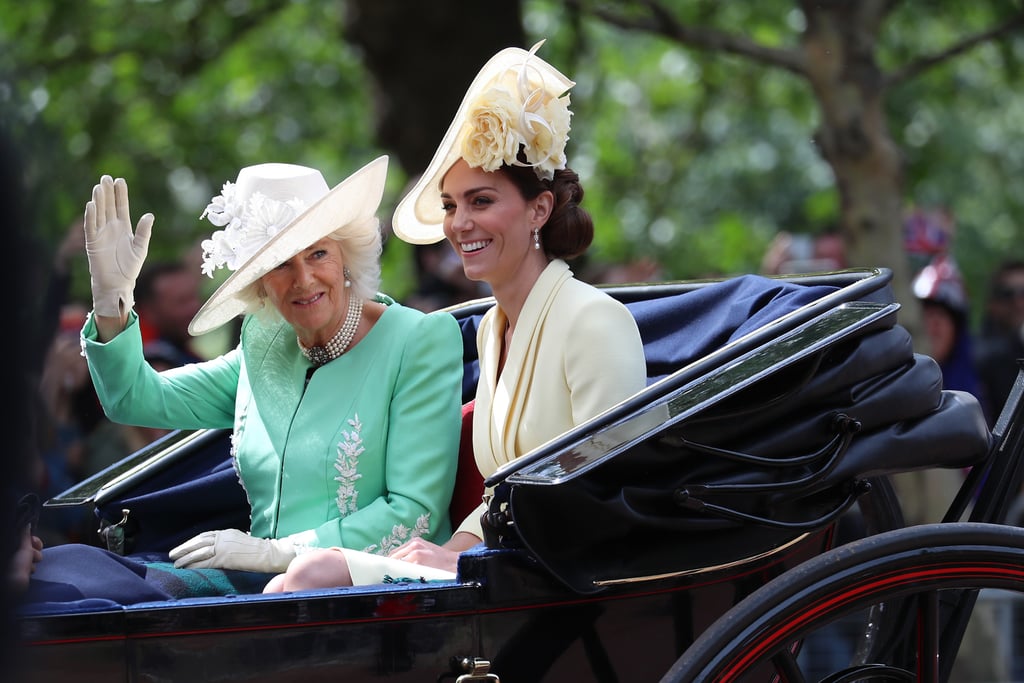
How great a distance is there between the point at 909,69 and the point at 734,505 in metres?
3.28

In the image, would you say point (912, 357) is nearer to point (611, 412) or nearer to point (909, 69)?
point (611, 412)

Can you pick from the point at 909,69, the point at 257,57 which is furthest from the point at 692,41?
the point at 257,57

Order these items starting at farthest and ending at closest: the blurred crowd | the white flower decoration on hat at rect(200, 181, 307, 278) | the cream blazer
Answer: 1. the blurred crowd
2. the white flower decoration on hat at rect(200, 181, 307, 278)
3. the cream blazer

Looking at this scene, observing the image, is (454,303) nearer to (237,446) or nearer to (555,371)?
(237,446)

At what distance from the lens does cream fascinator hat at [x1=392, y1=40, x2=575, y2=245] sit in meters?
2.80

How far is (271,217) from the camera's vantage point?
308 cm

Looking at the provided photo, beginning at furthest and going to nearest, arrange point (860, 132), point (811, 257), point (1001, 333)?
point (811, 257) < point (1001, 333) < point (860, 132)

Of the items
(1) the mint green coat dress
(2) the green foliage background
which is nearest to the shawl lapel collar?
(1) the mint green coat dress

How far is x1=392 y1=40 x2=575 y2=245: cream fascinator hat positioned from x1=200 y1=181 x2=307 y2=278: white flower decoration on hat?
1.24 ft

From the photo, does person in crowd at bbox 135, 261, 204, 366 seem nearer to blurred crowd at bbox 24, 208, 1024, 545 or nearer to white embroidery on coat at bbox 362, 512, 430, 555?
blurred crowd at bbox 24, 208, 1024, 545

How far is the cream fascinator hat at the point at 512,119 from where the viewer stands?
9.20ft

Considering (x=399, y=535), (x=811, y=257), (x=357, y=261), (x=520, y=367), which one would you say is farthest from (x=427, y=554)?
(x=811, y=257)

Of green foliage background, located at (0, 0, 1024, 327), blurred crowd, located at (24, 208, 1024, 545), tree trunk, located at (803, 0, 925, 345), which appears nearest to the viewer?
blurred crowd, located at (24, 208, 1024, 545)

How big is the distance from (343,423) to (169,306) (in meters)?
2.81
